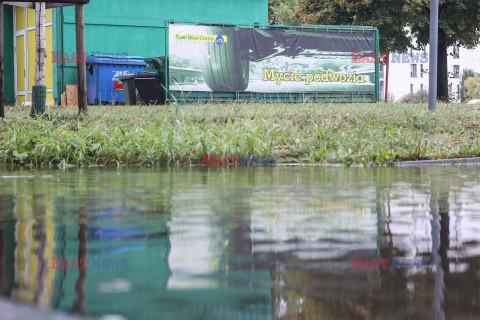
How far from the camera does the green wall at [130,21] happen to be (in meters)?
28.8

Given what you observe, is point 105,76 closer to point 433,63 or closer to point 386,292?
point 433,63

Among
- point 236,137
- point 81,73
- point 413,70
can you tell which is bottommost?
point 236,137

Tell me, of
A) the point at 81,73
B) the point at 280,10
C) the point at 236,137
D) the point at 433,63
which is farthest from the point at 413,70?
the point at 236,137

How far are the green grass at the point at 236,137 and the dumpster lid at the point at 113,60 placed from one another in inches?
489

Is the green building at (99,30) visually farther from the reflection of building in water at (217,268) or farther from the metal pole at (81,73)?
the reflection of building in water at (217,268)

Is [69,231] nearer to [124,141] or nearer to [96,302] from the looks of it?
[96,302]

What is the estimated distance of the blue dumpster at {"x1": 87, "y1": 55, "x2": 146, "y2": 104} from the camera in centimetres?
2681

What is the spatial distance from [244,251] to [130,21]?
27755mm

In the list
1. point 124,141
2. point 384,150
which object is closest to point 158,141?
point 124,141

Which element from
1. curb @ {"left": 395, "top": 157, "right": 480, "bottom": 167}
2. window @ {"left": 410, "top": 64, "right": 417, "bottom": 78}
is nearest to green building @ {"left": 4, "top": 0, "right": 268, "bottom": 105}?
curb @ {"left": 395, "top": 157, "right": 480, "bottom": 167}

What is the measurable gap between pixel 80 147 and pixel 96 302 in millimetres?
8730

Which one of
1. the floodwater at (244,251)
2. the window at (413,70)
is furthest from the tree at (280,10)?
the floodwater at (244,251)

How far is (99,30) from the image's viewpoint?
29672mm

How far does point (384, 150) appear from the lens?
448 inches
